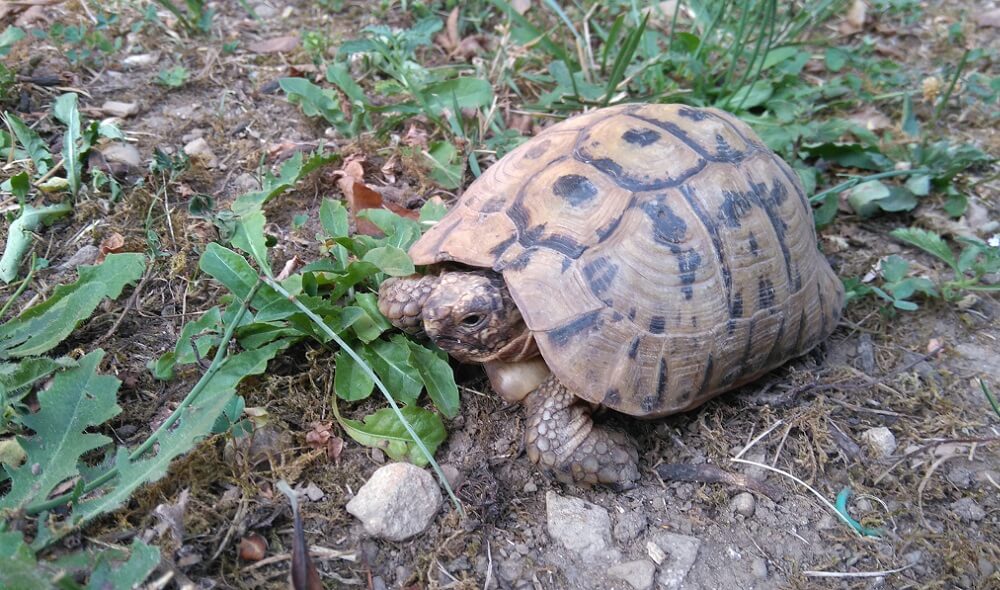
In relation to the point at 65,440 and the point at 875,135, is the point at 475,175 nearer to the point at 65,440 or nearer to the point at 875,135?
the point at 65,440

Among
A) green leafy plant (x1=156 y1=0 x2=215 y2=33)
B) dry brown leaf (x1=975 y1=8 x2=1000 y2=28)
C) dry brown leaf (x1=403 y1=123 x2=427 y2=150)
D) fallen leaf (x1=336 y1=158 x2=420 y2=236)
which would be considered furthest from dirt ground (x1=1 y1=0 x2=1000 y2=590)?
dry brown leaf (x1=975 y1=8 x2=1000 y2=28)

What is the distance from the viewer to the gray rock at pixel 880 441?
233 cm

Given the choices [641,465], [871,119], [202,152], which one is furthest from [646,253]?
[871,119]

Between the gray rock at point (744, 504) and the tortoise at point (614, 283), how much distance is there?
334 mm

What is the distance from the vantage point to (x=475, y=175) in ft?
10.4

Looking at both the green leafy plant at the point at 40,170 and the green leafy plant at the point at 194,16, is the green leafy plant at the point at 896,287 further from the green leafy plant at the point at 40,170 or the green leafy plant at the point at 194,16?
the green leafy plant at the point at 194,16

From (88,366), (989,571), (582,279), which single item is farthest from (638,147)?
(88,366)

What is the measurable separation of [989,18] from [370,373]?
495 cm

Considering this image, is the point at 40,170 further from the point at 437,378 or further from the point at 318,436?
the point at 437,378

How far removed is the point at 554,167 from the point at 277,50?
7.12 ft

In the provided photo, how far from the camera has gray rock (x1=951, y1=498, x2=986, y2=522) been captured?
2150 mm

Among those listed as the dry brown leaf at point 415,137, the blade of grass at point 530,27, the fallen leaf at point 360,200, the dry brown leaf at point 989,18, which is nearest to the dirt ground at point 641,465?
the fallen leaf at point 360,200

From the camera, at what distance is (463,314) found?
2.23 metres

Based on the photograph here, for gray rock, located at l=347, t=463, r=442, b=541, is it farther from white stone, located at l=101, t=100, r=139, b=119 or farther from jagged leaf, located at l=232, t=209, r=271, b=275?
white stone, located at l=101, t=100, r=139, b=119
